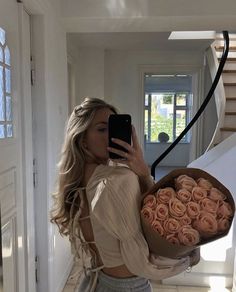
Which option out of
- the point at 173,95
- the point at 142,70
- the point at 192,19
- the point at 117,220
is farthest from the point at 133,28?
the point at 173,95

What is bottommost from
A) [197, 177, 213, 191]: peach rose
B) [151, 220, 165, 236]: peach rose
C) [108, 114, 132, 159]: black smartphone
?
[151, 220, 165, 236]: peach rose

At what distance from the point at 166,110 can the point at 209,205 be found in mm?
7668

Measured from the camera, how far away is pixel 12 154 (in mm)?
1513

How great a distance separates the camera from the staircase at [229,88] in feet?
11.6

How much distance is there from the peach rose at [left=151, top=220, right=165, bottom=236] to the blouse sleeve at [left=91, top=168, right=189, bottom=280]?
0.05 m

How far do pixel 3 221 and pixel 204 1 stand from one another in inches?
69.7

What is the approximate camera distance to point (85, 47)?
12.6 ft

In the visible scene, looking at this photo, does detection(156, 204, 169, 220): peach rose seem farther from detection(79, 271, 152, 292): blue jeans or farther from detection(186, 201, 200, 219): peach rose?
detection(79, 271, 152, 292): blue jeans

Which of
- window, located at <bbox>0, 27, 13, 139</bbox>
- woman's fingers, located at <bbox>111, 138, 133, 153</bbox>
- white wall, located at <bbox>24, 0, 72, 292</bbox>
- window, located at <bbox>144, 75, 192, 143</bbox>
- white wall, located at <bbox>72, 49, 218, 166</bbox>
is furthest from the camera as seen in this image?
window, located at <bbox>144, 75, 192, 143</bbox>

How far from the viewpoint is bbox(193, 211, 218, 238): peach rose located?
0.71 metres

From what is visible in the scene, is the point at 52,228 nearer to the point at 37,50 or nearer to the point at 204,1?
the point at 37,50

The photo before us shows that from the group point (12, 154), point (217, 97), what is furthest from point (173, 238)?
point (217, 97)

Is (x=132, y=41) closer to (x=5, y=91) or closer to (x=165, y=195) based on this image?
(x=5, y=91)

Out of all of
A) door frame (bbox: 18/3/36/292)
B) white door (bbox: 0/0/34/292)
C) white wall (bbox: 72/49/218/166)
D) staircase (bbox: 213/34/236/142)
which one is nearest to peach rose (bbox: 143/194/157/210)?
white door (bbox: 0/0/34/292)
